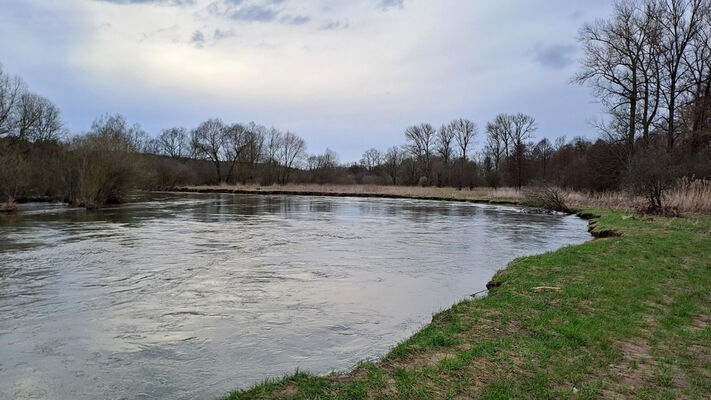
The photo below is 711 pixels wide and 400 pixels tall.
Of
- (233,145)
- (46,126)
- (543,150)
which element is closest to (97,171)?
(46,126)

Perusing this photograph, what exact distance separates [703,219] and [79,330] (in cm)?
1591

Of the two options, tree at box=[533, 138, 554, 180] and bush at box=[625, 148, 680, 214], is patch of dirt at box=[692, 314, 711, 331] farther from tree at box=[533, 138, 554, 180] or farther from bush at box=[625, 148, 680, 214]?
tree at box=[533, 138, 554, 180]

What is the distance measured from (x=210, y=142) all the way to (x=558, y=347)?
216ft

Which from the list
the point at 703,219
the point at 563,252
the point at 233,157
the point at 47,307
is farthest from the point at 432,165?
the point at 47,307

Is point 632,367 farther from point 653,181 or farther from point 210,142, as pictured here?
point 210,142

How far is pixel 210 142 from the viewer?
64500 millimetres

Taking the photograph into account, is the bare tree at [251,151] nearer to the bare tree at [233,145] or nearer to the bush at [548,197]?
the bare tree at [233,145]

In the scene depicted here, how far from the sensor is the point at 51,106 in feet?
126

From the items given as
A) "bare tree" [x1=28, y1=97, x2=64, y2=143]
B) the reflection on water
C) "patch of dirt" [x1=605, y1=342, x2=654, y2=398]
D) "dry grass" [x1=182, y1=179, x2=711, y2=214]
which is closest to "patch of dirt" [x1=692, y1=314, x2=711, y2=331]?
"patch of dirt" [x1=605, y1=342, x2=654, y2=398]

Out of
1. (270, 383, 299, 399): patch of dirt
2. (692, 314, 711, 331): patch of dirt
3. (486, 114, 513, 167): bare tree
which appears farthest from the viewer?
(486, 114, 513, 167): bare tree

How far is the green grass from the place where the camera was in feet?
9.98

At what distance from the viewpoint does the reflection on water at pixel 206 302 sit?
12.8ft

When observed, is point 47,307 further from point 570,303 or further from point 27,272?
point 570,303

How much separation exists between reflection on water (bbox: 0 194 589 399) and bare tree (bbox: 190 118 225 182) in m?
53.0
